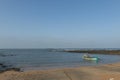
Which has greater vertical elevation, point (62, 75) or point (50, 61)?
point (62, 75)

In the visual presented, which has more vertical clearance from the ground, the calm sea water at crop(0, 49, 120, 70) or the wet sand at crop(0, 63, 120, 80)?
the wet sand at crop(0, 63, 120, 80)

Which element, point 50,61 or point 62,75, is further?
point 50,61

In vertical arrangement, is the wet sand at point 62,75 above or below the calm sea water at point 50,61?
above

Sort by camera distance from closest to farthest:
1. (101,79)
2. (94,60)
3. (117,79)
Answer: (117,79)
(101,79)
(94,60)

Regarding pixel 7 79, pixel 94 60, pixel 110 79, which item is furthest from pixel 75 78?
pixel 94 60

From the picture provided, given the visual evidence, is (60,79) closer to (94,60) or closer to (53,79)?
(53,79)

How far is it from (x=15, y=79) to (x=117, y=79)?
6.67 meters

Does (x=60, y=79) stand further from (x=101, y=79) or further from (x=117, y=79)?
(x=117, y=79)

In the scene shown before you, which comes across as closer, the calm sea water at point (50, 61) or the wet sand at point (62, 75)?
the wet sand at point (62, 75)

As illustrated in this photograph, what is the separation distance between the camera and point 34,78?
13109 mm

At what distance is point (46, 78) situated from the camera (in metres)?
13.3

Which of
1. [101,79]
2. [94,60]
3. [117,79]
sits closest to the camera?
[117,79]

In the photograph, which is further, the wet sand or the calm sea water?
the calm sea water

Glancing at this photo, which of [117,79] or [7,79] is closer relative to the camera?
[117,79]
